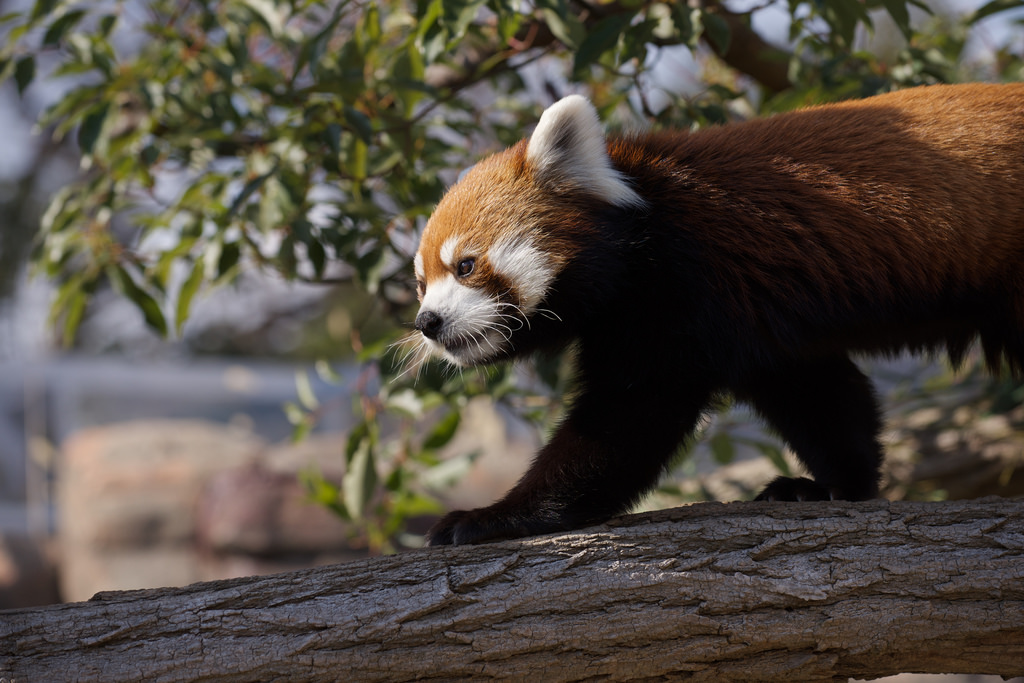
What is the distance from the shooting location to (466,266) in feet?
6.34

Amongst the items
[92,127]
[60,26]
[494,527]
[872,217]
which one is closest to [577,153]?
[872,217]

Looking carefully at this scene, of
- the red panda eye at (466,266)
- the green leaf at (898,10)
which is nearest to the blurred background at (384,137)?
the green leaf at (898,10)

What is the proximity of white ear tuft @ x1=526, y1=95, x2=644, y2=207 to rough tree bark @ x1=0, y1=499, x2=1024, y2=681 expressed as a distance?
2.45ft

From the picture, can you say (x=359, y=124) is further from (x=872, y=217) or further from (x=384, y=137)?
(x=872, y=217)

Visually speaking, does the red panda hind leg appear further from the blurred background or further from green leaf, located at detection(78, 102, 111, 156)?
green leaf, located at detection(78, 102, 111, 156)

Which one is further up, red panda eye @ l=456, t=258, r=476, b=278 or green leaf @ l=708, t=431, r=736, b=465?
red panda eye @ l=456, t=258, r=476, b=278

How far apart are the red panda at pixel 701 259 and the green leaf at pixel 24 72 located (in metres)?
1.44

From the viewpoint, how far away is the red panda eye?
1929 millimetres

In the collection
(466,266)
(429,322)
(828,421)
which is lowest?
(828,421)

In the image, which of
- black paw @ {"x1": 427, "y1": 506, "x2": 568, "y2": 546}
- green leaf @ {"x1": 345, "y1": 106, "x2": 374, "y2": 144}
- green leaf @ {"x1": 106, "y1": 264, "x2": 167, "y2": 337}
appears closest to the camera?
black paw @ {"x1": 427, "y1": 506, "x2": 568, "y2": 546}

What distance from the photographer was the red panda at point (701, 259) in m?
1.85

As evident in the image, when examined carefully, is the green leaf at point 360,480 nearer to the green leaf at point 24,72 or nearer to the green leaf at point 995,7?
the green leaf at point 24,72

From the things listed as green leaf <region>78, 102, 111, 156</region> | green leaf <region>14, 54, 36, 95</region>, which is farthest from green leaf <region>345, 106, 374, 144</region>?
green leaf <region>14, 54, 36, 95</region>

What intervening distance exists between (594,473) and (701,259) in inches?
20.2
